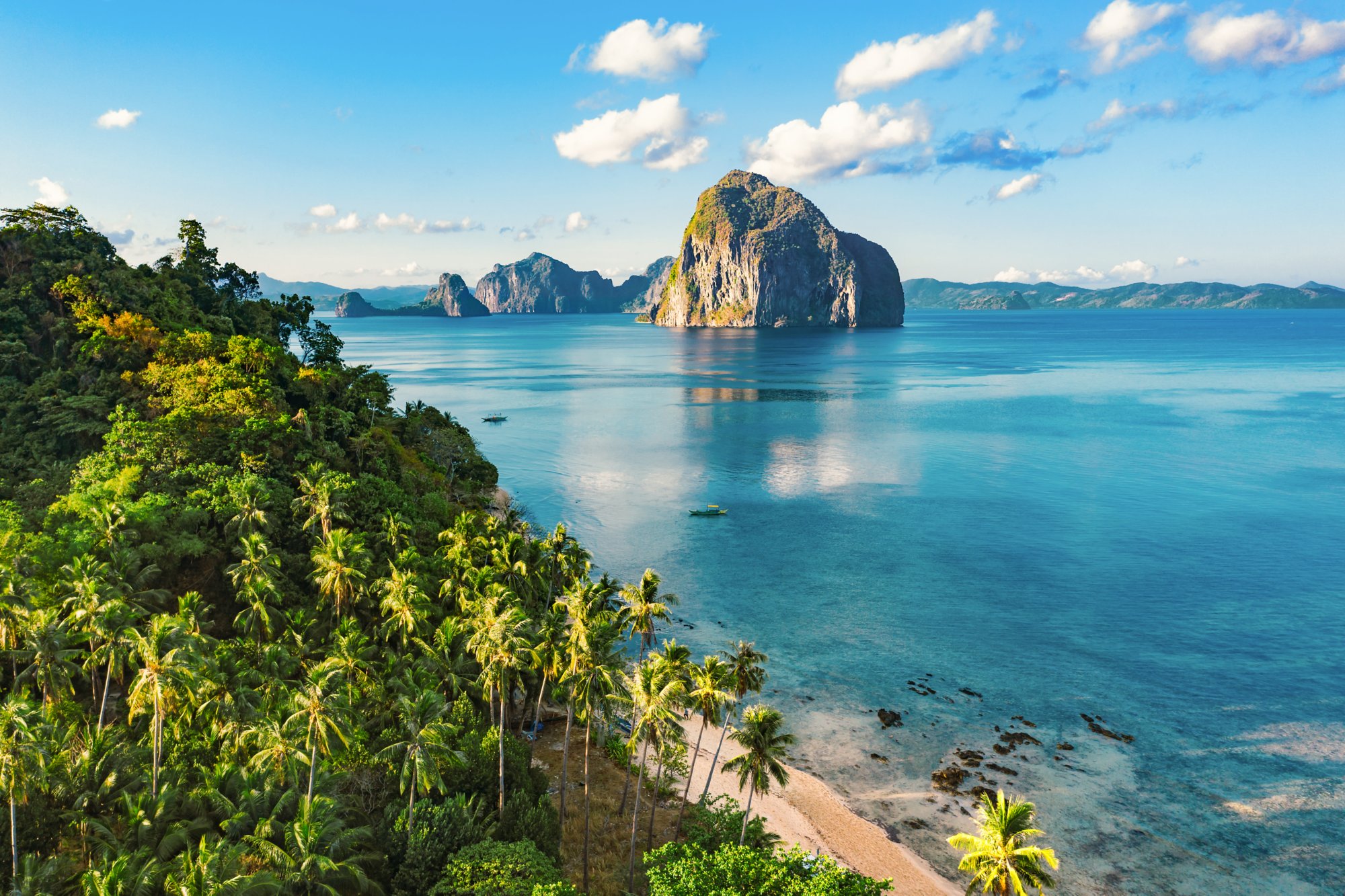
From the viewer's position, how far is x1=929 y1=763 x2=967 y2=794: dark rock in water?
44.2 meters

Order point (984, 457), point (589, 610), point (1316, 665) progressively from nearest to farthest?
point (589, 610) < point (1316, 665) < point (984, 457)

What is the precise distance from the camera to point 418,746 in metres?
33.9

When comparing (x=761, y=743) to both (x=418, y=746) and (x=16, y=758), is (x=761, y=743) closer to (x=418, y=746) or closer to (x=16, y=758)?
(x=418, y=746)

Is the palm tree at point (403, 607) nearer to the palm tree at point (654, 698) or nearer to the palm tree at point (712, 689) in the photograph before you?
the palm tree at point (654, 698)

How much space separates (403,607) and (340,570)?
5.59 meters

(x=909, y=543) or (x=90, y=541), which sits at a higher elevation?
(x=90, y=541)

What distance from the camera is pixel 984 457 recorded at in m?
121

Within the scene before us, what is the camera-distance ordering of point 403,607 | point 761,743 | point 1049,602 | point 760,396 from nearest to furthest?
point 761,743 < point 403,607 < point 1049,602 < point 760,396

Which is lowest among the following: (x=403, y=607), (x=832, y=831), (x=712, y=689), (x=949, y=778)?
(x=832, y=831)

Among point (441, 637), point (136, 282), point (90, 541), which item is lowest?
point (441, 637)

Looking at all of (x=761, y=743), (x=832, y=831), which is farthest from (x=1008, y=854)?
(x=832, y=831)

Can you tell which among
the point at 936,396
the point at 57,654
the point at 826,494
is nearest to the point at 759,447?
the point at 826,494

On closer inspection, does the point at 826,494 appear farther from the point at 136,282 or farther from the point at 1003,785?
the point at 136,282

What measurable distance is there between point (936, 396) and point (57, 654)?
588 feet
